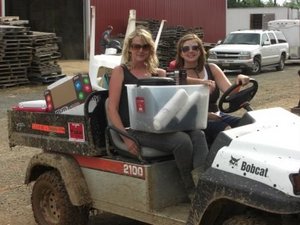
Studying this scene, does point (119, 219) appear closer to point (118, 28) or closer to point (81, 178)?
point (81, 178)

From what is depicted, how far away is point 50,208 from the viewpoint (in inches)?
201

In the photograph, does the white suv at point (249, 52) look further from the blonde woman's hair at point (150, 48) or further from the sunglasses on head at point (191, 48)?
the blonde woman's hair at point (150, 48)

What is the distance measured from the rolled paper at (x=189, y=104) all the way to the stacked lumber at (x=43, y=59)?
14.6 metres

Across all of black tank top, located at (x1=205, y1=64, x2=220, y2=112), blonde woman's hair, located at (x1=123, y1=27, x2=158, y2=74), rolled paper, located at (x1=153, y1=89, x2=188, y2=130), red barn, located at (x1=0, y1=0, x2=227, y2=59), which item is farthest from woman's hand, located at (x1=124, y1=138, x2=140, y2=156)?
red barn, located at (x1=0, y1=0, x2=227, y2=59)

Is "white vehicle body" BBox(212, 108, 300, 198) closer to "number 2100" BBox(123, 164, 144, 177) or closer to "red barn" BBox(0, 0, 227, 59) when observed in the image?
"number 2100" BBox(123, 164, 144, 177)

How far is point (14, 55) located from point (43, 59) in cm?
113

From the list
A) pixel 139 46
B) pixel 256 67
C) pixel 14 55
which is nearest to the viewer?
pixel 139 46

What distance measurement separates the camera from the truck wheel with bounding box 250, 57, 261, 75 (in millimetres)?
23156

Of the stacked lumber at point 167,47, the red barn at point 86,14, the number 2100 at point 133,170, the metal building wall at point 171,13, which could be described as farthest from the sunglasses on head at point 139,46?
the red barn at point 86,14

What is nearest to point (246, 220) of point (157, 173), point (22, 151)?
point (157, 173)

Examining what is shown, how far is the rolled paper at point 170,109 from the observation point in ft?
12.6

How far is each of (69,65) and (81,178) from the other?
21.5 meters

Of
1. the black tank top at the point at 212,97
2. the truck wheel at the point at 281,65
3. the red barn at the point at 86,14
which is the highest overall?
the red barn at the point at 86,14

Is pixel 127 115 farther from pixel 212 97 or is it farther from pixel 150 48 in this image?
pixel 212 97
